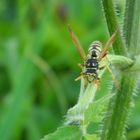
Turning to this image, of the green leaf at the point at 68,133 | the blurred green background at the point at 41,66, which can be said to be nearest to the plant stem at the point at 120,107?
the green leaf at the point at 68,133

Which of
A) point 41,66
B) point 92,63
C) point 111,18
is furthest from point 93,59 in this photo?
point 41,66

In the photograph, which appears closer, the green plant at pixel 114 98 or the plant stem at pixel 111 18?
the green plant at pixel 114 98

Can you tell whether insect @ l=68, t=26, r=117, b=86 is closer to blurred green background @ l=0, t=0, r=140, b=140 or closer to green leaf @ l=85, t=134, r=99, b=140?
green leaf @ l=85, t=134, r=99, b=140

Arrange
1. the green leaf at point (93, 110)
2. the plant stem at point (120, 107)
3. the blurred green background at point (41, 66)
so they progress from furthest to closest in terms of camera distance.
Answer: the blurred green background at point (41, 66), the plant stem at point (120, 107), the green leaf at point (93, 110)

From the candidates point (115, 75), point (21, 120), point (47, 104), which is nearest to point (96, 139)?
point (115, 75)

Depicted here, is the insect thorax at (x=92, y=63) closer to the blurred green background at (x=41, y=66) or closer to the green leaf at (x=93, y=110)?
the green leaf at (x=93, y=110)

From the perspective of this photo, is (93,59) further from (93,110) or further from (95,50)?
(93,110)

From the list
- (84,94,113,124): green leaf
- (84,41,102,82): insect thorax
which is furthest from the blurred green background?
(84,94,113,124): green leaf
